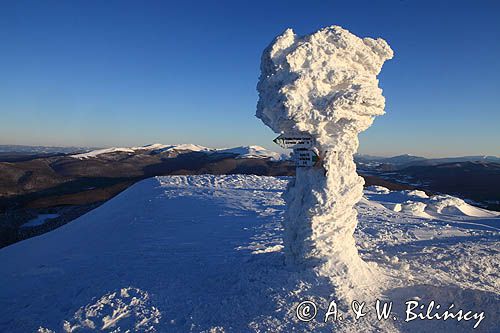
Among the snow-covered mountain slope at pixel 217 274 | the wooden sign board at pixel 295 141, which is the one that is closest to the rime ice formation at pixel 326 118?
the wooden sign board at pixel 295 141

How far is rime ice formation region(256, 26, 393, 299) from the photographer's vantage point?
8.38 metres

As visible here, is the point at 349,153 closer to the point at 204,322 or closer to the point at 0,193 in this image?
the point at 204,322

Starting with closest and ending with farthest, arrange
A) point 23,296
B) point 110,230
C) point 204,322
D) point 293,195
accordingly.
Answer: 1. point 204,322
2. point 293,195
3. point 23,296
4. point 110,230

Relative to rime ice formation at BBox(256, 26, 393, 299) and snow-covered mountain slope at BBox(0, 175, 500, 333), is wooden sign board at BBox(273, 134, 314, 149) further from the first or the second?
snow-covered mountain slope at BBox(0, 175, 500, 333)

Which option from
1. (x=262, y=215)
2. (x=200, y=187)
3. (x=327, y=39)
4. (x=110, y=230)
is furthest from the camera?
(x=200, y=187)

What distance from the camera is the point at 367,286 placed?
821 cm

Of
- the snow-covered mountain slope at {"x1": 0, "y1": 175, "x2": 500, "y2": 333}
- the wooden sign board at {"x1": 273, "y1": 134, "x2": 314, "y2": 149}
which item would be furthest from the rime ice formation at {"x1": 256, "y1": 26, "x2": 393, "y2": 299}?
the snow-covered mountain slope at {"x1": 0, "y1": 175, "x2": 500, "y2": 333}

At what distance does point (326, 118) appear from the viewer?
28.1 feet

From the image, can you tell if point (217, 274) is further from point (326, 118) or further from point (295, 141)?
point (326, 118)

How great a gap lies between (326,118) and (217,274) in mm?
→ 5584

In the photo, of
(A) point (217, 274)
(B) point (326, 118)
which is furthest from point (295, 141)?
(A) point (217, 274)

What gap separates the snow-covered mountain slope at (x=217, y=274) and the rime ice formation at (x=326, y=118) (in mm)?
755

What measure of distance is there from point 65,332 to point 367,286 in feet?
24.1

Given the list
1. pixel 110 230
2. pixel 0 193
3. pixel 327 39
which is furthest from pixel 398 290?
pixel 0 193
